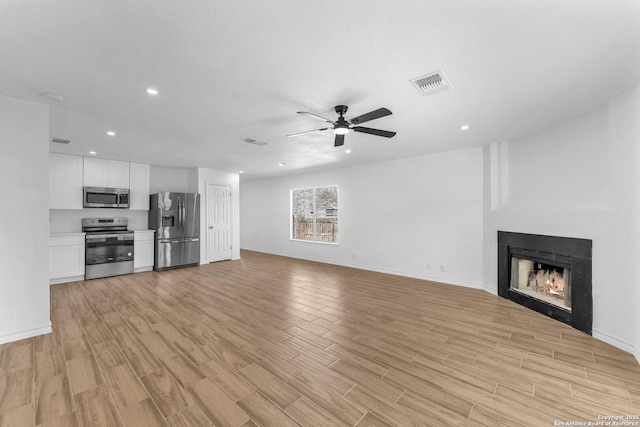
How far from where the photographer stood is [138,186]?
6250 mm

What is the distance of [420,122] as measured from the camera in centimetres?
343

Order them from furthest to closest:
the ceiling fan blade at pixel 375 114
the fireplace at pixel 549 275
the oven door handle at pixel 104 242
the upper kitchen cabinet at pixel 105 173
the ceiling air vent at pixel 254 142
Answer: the upper kitchen cabinet at pixel 105 173 → the oven door handle at pixel 104 242 → the ceiling air vent at pixel 254 142 → the fireplace at pixel 549 275 → the ceiling fan blade at pixel 375 114

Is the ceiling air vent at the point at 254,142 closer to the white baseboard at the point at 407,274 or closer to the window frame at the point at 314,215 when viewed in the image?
the window frame at the point at 314,215

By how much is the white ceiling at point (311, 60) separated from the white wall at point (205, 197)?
337cm

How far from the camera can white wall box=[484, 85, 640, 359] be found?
8.57 ft

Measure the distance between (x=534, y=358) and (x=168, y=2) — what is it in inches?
161

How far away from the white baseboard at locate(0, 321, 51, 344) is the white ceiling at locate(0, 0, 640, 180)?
2.55 metres

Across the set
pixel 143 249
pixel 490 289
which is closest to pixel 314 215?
pixel 143 249

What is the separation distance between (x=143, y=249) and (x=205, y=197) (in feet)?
6.39

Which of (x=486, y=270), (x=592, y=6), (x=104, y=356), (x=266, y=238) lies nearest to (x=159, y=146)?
(x=104, y=356)

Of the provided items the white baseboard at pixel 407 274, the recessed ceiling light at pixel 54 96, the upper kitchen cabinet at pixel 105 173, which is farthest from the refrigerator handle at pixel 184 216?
the recessed ceiling light at pixel 54 96

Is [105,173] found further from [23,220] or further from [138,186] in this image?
[23,220]

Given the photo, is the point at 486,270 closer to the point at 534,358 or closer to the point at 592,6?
the point at 534,358

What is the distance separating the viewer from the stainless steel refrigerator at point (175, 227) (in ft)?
20.4
